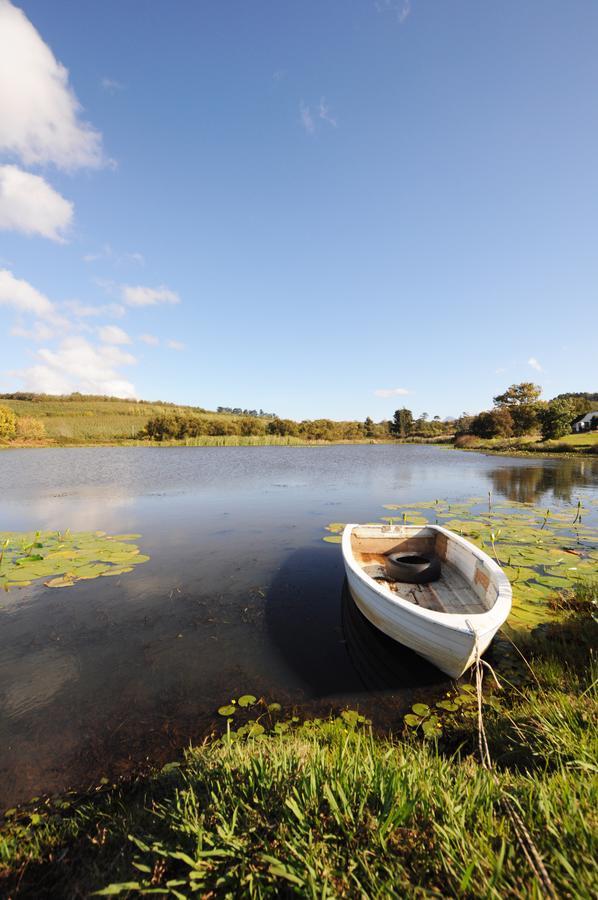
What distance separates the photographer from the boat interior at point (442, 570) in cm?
563

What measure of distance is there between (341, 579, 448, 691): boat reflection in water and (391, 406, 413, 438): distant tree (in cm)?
8457

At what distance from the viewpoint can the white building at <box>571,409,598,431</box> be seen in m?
60.4

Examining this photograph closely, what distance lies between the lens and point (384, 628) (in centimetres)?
513

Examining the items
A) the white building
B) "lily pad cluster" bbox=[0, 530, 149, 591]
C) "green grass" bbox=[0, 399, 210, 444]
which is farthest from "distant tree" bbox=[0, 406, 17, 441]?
the white building

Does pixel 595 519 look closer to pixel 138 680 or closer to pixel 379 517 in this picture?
pixel 379 517

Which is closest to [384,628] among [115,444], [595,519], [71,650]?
[71,650]

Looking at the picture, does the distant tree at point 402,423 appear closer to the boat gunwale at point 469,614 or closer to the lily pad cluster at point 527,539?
the lily pad cluster at point 527,539

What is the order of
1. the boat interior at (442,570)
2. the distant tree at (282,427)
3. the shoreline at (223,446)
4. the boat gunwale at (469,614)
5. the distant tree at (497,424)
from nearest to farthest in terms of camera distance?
the boat gunwale at (469,614), the boat interior at (442,570), the shoreline at (223,446), the distant tree at (497,424), the distant tree at (282,427)

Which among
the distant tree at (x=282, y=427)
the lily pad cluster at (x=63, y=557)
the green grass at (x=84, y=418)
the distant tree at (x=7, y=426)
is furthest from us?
the distant tree at (x=282, y=427)

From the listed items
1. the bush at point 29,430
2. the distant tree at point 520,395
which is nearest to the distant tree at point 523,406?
the distant tree at point 520,395

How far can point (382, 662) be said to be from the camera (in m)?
5.01

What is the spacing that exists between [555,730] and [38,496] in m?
20.3

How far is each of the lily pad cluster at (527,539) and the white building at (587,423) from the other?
60.4 m

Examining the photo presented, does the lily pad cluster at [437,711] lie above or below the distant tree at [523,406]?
below
